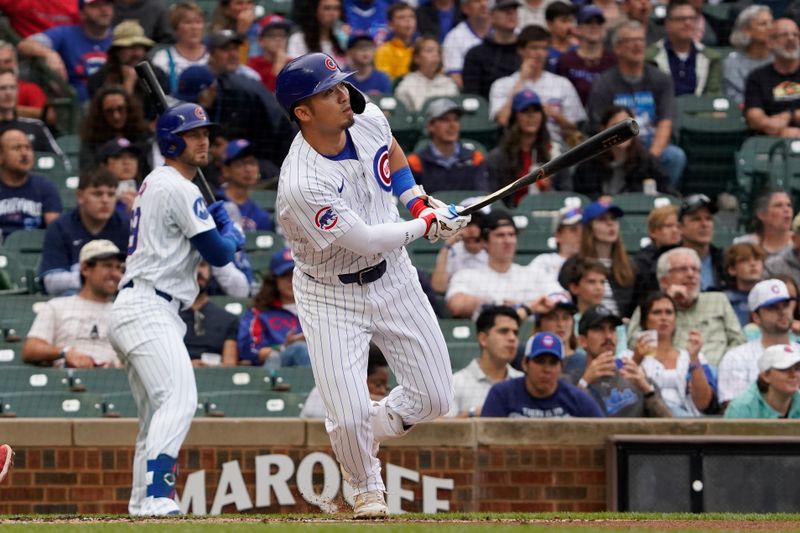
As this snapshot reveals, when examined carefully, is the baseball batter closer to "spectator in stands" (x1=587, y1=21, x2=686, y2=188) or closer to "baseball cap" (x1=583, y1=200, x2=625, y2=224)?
"baseball cap" (x1=583, y1=200, x2=625, y2=224)

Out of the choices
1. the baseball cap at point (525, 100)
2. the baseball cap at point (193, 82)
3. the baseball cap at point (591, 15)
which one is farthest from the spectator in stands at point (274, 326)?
the baseball cap at point (591, 15)

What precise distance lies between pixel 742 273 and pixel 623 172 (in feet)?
4.94

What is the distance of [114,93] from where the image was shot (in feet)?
31.1

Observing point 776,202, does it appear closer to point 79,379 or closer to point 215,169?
point 215,169

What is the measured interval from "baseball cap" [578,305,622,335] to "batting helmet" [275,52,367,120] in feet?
9.02

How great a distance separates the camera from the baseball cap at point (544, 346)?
23.6 feet

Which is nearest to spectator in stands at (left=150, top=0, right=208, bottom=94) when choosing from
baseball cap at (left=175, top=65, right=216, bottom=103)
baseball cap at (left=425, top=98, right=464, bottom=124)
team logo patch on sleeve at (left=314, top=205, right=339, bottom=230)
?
baseball cap at (left=175, top=65, right=216, bottom=103)

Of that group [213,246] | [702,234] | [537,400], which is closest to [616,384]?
[537,400]

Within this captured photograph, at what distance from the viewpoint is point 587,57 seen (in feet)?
35.4

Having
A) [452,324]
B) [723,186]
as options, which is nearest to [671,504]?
[452,324]

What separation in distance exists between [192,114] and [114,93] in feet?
10.1

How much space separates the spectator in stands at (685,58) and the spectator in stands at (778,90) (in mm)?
515

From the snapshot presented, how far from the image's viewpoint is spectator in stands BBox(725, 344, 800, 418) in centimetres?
745

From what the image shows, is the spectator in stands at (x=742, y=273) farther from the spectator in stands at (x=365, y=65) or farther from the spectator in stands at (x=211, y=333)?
the spectator in stands at (x=365, y=65)
